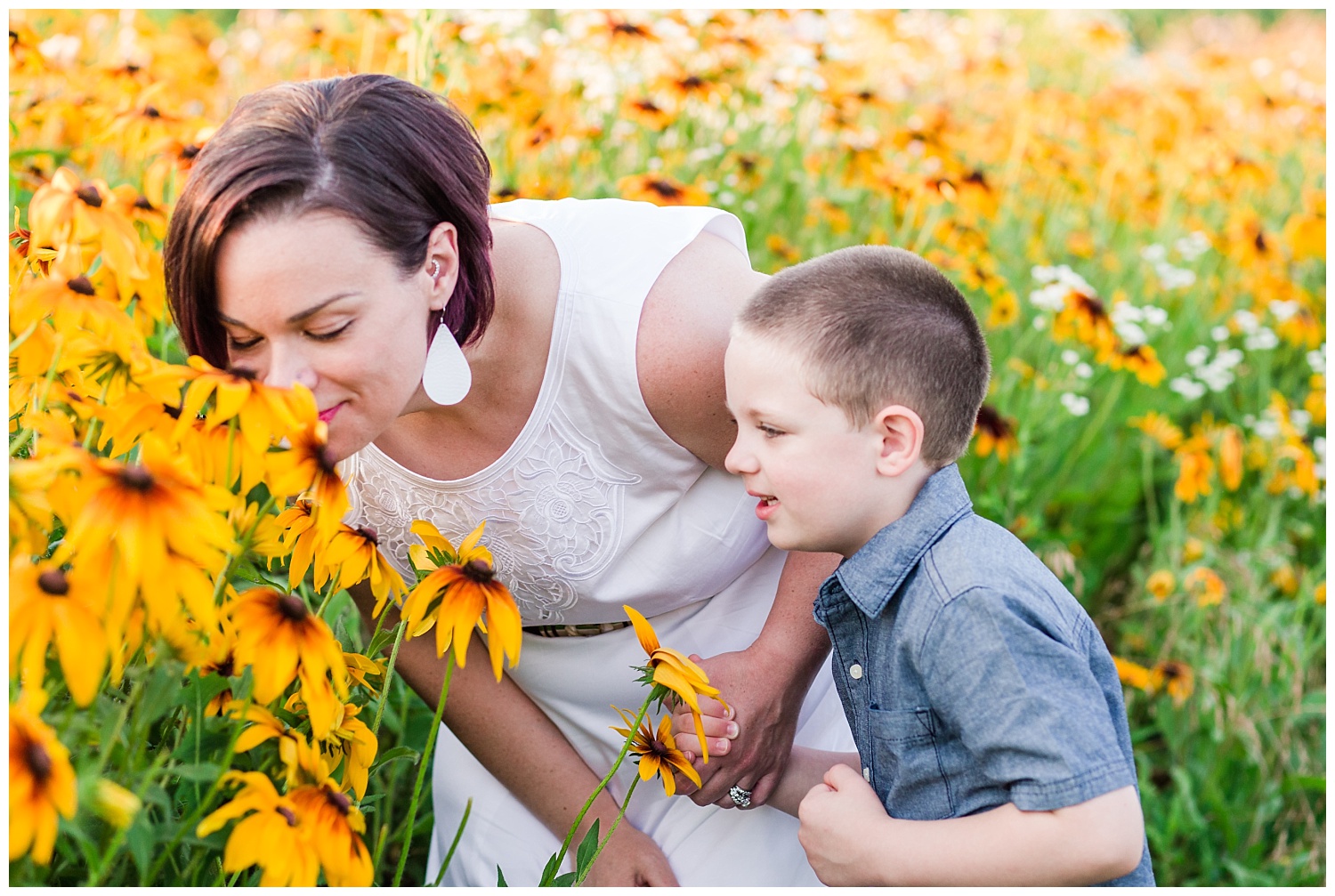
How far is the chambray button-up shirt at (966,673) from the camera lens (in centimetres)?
90

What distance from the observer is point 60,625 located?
Answer: 2.03ft

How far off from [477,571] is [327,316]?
0.27 meters

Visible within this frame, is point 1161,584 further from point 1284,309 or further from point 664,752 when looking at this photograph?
point 664,752

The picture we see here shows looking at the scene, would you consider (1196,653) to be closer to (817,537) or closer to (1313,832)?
(1313,832)

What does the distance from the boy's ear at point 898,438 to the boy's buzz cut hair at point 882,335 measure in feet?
0.04

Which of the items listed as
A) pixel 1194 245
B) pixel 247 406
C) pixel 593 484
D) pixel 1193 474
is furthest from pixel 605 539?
pixel 1194 245

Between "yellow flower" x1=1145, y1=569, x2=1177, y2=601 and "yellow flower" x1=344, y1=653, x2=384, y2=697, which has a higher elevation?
"yellow flower" x1=344, y1=653, x2=384, y2=697

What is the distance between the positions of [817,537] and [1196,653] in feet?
4.81

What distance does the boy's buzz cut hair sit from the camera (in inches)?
39.2

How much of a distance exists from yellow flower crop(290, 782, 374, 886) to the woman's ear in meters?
0.51

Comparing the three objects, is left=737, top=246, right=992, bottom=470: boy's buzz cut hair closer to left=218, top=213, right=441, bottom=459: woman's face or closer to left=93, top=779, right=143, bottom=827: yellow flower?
left=218, top=213, right=441, bottom=459: woman's face

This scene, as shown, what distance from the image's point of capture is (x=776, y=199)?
2.80 metres

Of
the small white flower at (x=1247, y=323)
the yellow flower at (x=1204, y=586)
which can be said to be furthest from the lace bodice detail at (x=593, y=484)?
the small white flower at (x=1247, y=323)

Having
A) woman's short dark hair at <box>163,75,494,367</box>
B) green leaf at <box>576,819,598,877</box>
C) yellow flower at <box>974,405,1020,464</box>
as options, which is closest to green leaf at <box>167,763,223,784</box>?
green leaf at <box>576,819,598,877</box>
